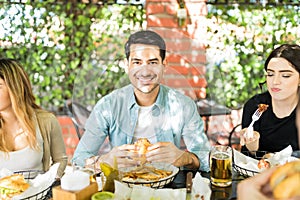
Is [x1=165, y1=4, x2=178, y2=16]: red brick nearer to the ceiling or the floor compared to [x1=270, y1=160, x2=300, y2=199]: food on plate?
nearer to the ceiling

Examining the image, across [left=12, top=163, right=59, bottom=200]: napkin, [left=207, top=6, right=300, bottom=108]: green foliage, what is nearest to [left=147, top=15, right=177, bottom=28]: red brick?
[left=12, top=163, right=59, bottom=200]: napkin

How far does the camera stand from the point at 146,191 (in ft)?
3.85

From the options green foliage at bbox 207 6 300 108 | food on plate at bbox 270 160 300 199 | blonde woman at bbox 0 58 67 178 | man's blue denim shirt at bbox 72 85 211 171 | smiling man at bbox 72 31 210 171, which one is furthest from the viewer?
green foliage at bbox 207 6 300 108

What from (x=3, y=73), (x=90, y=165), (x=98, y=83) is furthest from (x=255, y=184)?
(x=3, y=73)

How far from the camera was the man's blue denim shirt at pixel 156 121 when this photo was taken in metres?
1.49

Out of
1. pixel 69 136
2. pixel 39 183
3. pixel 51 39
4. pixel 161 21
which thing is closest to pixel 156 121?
pixel 39 183

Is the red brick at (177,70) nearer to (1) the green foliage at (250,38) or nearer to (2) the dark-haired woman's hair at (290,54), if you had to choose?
(2) the dark-haired woman's hair at (290,54)

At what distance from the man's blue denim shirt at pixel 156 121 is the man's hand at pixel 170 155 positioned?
4cm

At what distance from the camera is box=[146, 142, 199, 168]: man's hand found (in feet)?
4.48

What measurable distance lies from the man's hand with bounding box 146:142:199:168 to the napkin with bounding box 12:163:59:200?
0.31 m

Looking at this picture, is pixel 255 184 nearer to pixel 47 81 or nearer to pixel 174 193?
pixel 174 193

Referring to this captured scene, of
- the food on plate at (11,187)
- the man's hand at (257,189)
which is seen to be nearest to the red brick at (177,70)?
the food on plate at (11,187)

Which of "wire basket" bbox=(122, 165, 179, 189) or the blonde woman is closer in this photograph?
"wire basket" bbox=(122, 165, 179, 189)

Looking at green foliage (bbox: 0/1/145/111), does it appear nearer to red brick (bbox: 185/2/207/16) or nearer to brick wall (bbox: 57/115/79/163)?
brick wall (bbox: 57/115/79/163)
